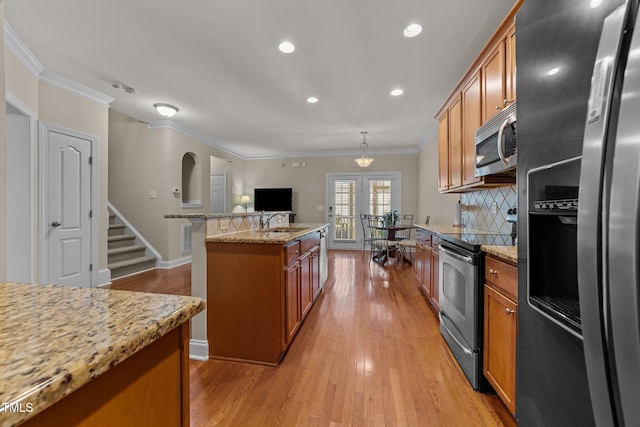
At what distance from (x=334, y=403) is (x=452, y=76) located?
3389 millimetres

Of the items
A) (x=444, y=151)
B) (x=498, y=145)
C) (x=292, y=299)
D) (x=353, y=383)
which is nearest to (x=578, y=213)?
(x=498, y=145)

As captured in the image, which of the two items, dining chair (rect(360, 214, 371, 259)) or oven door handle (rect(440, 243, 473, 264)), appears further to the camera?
dining chair (rect(360, 214, 371, 259))

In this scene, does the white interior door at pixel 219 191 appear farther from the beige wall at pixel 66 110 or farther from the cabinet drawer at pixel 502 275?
the cabinet drawer at pixel 502 275

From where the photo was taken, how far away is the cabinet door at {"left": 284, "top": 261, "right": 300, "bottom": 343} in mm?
2037

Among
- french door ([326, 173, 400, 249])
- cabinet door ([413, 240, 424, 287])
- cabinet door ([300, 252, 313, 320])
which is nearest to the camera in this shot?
cabinet door ([300, 252, 313, 320])

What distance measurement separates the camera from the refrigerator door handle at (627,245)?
395mm

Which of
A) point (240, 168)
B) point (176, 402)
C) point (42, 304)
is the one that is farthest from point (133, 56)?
point (240, 168)

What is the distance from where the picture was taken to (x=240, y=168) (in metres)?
7.50

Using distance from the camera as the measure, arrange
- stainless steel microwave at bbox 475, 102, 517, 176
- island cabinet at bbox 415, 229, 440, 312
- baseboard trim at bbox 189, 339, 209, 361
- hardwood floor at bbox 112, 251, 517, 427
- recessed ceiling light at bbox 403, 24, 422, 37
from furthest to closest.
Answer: island cabinet at bbox 415, 229, 440, 312 < recessed ceiling light at bbox 403, 24, 422, 37 < baseboard trim at bbox 189, 339, 209, 361 < stainless steel microwave at bbox 475, 102, 517, 176 < hardwood floor at bbox 112, 251, 517, 427

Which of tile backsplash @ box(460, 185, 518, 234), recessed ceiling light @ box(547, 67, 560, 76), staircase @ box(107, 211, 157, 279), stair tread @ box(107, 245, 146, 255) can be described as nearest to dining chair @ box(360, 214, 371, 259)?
tile backsplash @ box(460, 185, 518, 234)

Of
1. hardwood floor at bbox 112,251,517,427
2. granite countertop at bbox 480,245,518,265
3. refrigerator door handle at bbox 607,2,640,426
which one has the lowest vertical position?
hardwood floor at bbox 112,251,517,427

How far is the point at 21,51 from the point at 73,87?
2.50 feet

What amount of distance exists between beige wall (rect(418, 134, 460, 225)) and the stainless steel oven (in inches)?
90.1

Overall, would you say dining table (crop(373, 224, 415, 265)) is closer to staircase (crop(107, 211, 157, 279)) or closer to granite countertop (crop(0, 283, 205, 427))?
staircase (crop(107, 211, 157, 279))
